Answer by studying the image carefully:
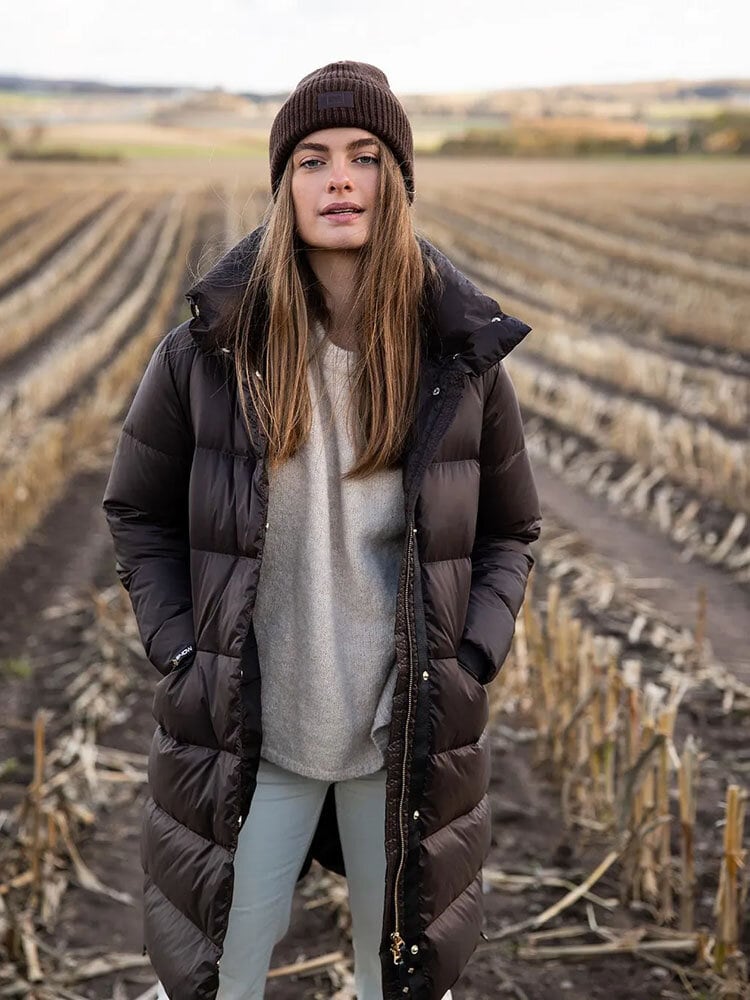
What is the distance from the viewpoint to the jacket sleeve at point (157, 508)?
225 centimetres

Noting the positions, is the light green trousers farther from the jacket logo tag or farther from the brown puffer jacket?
the jacket logo tag

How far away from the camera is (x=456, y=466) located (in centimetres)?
225

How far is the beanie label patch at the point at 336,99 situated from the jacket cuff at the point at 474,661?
1028mm

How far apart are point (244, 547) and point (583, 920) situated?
2155 mm

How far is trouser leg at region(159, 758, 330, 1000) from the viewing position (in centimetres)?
221

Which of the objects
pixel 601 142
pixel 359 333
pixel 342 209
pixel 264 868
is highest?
pixel 601 142

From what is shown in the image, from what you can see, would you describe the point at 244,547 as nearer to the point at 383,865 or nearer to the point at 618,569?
the point at 383,865

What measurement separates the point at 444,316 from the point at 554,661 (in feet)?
8.81

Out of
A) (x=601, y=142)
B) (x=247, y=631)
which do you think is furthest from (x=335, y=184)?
(x=601, y=142)

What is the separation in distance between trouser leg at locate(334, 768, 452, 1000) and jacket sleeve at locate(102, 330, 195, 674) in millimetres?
424

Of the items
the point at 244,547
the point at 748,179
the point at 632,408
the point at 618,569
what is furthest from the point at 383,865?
the point at 748,179

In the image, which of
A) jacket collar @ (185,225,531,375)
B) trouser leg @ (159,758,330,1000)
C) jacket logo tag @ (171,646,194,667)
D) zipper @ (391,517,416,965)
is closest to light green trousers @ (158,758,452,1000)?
trouser leg @ (159,758,330,1000)

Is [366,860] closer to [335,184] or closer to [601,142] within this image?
[335,184]

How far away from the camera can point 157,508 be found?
91.9 inches
